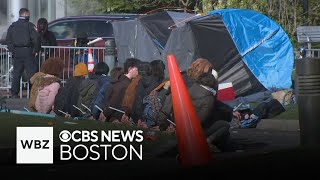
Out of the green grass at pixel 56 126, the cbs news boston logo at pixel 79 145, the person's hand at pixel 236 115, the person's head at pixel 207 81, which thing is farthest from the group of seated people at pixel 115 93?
the person's hand at pixel 236 115

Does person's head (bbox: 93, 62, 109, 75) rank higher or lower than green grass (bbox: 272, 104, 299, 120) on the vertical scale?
higher

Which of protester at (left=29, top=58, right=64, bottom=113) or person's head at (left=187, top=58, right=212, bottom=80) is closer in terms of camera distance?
person's head at (left=187, top=58, right=212, bottom=80)

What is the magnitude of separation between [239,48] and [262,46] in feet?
2.40

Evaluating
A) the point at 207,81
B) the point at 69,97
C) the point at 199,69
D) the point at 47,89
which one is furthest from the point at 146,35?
the point at 207,81

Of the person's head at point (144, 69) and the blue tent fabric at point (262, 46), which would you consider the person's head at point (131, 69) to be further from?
the blue tent fabric at point (262, 46)

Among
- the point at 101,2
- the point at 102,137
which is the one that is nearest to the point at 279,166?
the point at 102,137

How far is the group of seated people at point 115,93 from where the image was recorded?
552 inches

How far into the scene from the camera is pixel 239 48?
19.9 metres

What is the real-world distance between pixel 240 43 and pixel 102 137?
7.58 m

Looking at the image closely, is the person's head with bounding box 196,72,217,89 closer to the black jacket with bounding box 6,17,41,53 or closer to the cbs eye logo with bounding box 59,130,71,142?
the cbs eye logo with bounding box 59,130,71,142

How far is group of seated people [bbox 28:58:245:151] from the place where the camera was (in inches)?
552

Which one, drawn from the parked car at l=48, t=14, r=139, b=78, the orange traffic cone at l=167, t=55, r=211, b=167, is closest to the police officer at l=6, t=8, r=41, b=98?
the parked car at l=48, t=14, r=139, b=78

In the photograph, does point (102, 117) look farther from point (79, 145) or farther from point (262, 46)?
point (262, 46)

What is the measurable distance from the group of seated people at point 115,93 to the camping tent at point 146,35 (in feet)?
12.3
